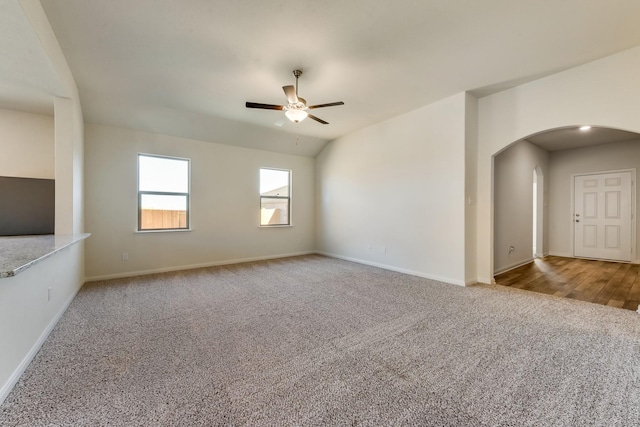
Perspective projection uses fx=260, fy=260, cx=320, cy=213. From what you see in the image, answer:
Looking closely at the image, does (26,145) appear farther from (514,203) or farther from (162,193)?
(514,203)

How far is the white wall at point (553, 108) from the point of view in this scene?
112 inches

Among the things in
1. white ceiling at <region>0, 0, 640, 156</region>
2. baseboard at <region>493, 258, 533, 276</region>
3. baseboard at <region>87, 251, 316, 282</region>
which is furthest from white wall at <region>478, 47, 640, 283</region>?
baseboard at <region>87, 251, 316, 282</region>

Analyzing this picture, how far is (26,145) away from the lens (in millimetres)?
3703

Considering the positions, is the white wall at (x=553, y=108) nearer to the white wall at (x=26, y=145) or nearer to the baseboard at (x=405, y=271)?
the baseboard at (x=405, y=271)

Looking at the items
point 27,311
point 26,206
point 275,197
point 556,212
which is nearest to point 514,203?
point 556,212

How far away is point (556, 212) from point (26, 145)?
34.9 ft

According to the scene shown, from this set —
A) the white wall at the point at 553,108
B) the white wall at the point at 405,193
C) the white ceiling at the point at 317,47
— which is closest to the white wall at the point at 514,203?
the white wall at the point at 553,108

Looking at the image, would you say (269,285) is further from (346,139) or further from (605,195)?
(605,195)

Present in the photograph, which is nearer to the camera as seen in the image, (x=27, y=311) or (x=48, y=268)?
(x=27, y=311)

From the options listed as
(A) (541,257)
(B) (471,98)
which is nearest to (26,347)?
(B) (471,98)

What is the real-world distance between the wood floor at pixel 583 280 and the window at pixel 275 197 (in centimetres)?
456

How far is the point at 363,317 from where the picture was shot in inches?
110

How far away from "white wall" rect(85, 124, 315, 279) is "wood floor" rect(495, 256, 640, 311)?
4.52 metres

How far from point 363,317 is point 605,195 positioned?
22.6 ft
